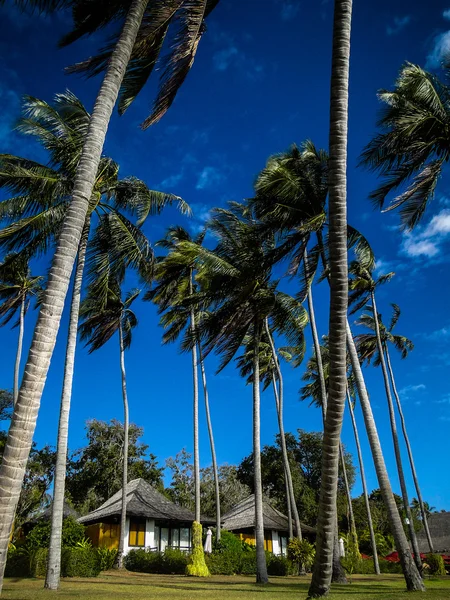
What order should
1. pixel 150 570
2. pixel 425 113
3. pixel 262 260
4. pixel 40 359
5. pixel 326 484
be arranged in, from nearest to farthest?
pixel 40 359 < pixel 326 484 < pixel 425 113 < pixel 262 260 < pixel 150 570

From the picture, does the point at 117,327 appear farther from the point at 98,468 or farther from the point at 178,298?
the point at 98,468

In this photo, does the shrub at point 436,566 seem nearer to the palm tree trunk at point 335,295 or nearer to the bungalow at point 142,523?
the bungalow at point 142,523

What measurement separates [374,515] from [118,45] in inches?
1869

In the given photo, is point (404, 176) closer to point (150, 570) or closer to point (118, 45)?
point (118, 45)

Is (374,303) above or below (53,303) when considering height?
above

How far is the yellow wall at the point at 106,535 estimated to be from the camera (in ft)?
91.9

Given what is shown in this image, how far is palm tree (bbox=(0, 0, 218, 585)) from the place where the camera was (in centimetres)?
501

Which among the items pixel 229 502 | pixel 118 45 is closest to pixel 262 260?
pixel 118 45

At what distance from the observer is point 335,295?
6941 millimetres

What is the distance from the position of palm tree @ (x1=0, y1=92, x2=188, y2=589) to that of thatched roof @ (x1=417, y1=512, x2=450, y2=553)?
39.9m

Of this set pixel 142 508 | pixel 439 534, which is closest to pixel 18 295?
pixel 142 508

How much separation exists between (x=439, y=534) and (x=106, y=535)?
1280 inches

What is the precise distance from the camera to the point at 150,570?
23109mm

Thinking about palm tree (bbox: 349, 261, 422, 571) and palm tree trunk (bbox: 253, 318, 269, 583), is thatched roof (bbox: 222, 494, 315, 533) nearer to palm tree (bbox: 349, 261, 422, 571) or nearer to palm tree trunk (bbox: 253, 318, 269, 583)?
palm tree (bbox: 349, 261, 422, 571)
